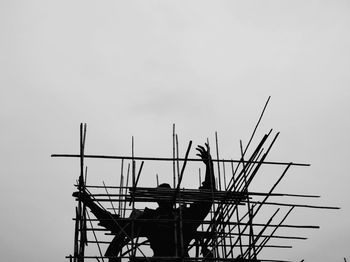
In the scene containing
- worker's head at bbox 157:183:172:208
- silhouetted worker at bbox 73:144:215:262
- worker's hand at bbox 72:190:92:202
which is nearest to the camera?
worker's hand at bbox 72:190:92:202

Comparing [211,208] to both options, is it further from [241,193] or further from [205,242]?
[241,193]

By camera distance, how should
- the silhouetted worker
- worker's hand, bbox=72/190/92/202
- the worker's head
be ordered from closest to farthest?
1. worker's hand, bbox=72/190/92/202
2. the worker's head
3. the silhouetted worker

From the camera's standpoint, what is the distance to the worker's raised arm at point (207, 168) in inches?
404

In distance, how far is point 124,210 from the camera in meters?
11.8

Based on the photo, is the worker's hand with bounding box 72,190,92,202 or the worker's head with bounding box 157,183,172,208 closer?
the worker's hand with bounding box 72,190,92,202

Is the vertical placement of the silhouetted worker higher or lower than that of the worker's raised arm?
lower

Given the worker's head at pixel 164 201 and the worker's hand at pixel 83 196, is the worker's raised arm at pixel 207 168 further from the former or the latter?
the worker's hand at pixel 83 196

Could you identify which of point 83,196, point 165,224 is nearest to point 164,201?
point 165,224

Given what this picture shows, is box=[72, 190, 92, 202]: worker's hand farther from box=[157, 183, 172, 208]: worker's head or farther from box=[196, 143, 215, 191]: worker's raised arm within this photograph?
box=[196, 143, 215, 191]: worker's raised arm

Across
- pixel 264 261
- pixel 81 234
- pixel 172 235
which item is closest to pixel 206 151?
pixel 172 235

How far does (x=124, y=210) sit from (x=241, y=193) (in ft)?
13.4

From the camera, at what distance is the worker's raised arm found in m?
10.3

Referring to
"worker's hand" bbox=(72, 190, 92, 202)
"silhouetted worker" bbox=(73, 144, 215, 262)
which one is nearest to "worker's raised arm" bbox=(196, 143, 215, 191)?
"silhouetted worker" bbox=(73, 144, 215, 262)

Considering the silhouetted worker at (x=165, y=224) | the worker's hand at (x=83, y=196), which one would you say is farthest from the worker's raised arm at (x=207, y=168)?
the worker's hand at (x=83, y=196)
